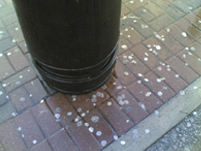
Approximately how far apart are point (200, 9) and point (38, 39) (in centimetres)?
278

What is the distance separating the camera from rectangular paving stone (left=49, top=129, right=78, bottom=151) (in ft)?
6.70

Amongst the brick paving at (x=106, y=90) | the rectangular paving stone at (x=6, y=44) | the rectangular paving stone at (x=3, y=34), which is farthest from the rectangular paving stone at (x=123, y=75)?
the rectangular paving stone at (x=3, y=34)

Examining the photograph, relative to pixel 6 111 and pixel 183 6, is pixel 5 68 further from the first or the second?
pixel 183 6

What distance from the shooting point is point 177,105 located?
2309 mm

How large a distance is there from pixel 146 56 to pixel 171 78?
0.45m

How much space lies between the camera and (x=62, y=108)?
2289mm

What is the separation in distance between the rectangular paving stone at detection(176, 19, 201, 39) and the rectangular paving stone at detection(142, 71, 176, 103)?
0.99 metres

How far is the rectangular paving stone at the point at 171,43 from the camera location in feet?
9.11

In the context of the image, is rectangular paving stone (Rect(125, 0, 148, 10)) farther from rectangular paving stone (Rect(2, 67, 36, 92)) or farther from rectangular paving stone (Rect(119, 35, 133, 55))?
rectangular paving stone (Rect(2, 67, 36, 92))

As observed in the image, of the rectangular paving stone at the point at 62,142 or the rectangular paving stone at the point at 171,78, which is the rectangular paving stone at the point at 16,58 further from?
the rectangular paving stone at the point at 171,78

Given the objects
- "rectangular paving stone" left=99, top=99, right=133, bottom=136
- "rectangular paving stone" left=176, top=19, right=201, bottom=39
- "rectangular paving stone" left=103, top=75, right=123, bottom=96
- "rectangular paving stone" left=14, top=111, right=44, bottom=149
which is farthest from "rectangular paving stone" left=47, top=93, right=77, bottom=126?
"rectangular paving stone" left=176, top=19, right=201, bottom=39

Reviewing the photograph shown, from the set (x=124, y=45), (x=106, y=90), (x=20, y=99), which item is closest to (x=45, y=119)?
(x=20, y=99)

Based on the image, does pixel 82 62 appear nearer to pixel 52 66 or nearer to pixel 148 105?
pixel 52 66

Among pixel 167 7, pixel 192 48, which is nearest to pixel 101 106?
pixel 192 48
